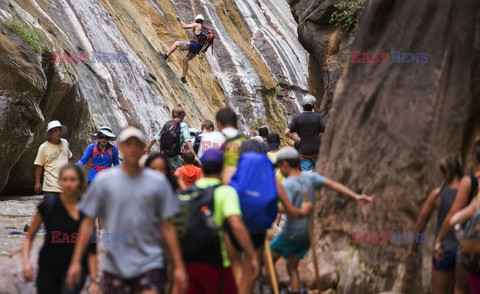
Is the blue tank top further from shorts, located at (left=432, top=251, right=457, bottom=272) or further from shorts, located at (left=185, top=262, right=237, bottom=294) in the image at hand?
shorts, located at (left=185, top=262, right=237, bottom=294)

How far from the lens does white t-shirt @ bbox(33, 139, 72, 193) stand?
482 inches

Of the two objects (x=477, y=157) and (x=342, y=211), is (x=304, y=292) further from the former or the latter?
(x=477, y=157)

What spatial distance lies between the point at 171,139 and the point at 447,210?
5.75 meters

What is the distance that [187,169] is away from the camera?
37.0ft

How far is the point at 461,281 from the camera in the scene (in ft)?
23.7

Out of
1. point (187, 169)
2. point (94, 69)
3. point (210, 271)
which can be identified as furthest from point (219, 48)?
point (210, 271)

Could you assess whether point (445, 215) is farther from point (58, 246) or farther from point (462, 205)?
point (58, 246)

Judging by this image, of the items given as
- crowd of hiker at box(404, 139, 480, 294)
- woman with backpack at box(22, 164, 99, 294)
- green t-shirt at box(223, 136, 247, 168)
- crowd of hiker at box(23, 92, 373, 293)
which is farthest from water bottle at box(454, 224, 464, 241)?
woman with backpack at box(22, 164, 99, 294)

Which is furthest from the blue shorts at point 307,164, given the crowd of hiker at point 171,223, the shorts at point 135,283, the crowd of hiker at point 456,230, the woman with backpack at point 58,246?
the shorts at point 135,283

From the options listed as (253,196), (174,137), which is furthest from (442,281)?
(174,137)

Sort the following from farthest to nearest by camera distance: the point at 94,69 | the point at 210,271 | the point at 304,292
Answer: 1. the point at 94,69
2. the point at 304,292
3. the point at 210,271

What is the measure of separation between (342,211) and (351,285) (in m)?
0.91

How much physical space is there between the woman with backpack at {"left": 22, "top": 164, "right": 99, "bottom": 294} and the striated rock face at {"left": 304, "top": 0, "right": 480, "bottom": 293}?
342cm

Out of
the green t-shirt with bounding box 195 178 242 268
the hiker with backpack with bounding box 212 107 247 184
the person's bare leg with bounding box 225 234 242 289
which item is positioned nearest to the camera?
the green t-shirt with bounding box 195 178 242 268
